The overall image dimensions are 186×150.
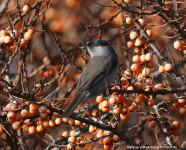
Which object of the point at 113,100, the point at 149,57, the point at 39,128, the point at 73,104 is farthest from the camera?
the point at 73,104

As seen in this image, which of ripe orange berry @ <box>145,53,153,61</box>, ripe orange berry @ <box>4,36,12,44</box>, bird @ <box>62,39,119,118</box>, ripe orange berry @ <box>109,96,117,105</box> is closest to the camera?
ripe orange berry @ <box>109,96,117,105</box>

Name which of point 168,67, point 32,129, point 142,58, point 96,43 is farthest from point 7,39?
point 168,67

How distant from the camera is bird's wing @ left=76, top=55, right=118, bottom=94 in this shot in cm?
354

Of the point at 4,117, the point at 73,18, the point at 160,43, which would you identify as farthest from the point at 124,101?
the point at 73,18

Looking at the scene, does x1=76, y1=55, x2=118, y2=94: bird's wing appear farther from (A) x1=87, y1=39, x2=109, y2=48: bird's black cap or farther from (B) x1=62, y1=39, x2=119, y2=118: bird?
(A) x1=87, y1=39, x2=109, y2=48: bird's black cap

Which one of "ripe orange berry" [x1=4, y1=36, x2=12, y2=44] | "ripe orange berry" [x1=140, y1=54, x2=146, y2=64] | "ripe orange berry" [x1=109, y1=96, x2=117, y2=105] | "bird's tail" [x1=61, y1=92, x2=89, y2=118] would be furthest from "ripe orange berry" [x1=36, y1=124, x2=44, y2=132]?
"ripe orange berry" [x1=140, y1=54, x2=146, y2=64]

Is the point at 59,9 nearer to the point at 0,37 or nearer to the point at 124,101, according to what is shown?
the point at 0,37

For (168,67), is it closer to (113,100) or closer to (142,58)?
(142,58)

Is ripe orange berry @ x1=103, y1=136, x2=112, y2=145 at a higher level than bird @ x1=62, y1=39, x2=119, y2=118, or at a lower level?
lower

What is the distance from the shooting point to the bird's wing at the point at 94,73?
3.54 metres

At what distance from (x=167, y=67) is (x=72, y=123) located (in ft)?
4.37

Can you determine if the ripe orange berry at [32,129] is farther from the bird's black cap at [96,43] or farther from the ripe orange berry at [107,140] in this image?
the bird's black cap at [96,43]

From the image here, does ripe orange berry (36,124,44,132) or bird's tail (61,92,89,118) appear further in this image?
ripe orange berry (36,124,44,132)

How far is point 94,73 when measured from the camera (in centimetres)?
365
